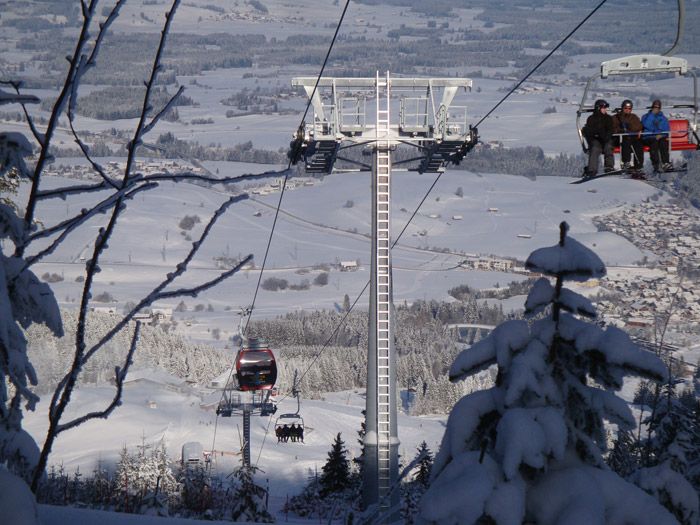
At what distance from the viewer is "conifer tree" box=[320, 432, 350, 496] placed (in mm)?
21625

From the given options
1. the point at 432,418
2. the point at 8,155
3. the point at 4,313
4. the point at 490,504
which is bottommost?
the point at 432,418

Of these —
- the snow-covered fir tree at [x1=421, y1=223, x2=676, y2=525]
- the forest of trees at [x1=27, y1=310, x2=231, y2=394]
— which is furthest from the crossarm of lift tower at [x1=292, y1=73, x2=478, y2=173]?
the forest of trees at [x1=27, y1=310, x2=231, y2=394]

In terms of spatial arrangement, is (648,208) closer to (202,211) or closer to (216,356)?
(202,211)

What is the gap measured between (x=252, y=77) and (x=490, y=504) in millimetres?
192265

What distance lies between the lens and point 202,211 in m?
100

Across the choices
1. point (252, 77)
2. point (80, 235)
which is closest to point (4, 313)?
point (80, 235)

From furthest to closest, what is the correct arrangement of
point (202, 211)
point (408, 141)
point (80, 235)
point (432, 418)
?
1. point (202, 211)
2. point (80, 235)
3. point (432, 418)
4. point (408, 141)

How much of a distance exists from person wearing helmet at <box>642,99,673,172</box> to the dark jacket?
32 cm

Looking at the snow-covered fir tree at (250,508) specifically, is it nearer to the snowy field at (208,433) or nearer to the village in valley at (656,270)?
Result: the snowy field at (208,433)

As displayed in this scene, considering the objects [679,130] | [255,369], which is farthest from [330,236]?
[679,130]

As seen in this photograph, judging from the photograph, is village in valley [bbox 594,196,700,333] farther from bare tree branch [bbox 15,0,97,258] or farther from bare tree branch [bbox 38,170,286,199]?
bare tree branch [bbox 15,0,97,258]

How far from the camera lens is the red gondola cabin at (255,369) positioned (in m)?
19.1

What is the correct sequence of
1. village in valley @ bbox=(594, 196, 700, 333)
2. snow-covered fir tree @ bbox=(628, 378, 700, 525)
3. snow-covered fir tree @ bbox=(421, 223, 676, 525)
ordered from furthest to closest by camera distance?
village in valley @ bbox=(594, 196, 700, 333) → snow-covered fir tree @ bbox=(628, 378, 700, 525) → snow-covered fir tree @ bbox=(421, 223, 676, 525)

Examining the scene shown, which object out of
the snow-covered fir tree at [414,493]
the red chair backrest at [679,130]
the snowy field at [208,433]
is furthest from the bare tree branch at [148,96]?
the snowy field at [208,433]
